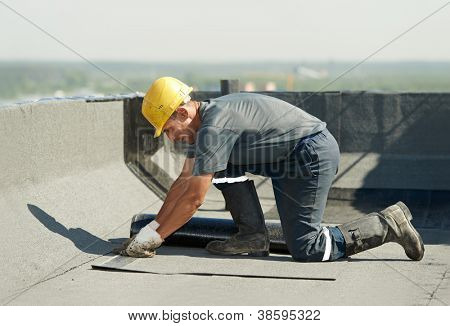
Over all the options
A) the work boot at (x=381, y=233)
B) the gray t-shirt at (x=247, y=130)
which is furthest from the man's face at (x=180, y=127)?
the work boot at (x=381, y=233)

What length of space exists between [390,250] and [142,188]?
114 inches

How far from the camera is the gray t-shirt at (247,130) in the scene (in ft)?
20.3

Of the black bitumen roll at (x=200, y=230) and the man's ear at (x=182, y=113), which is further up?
the man's ear at (x=182, y=113)

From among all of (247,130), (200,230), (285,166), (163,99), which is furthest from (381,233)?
(163,99)

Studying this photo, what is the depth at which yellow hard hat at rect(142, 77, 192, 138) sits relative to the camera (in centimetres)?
647

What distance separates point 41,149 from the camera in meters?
7.54

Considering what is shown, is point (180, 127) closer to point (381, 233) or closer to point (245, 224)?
point (245, 224)

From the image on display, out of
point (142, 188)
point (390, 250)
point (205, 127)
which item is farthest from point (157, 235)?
point (142, 188)

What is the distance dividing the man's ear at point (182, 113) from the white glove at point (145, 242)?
0.77 m

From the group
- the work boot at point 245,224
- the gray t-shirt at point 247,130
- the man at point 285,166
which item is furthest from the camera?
the work boot at point 245,224

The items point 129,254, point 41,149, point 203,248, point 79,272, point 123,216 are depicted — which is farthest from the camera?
point 123,216

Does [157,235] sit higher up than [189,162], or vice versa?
[189,162]

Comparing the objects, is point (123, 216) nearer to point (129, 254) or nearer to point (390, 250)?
point (129, 254)

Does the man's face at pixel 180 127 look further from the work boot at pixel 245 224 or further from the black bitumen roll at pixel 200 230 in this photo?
the black bitumen roll at pixel 200 230
